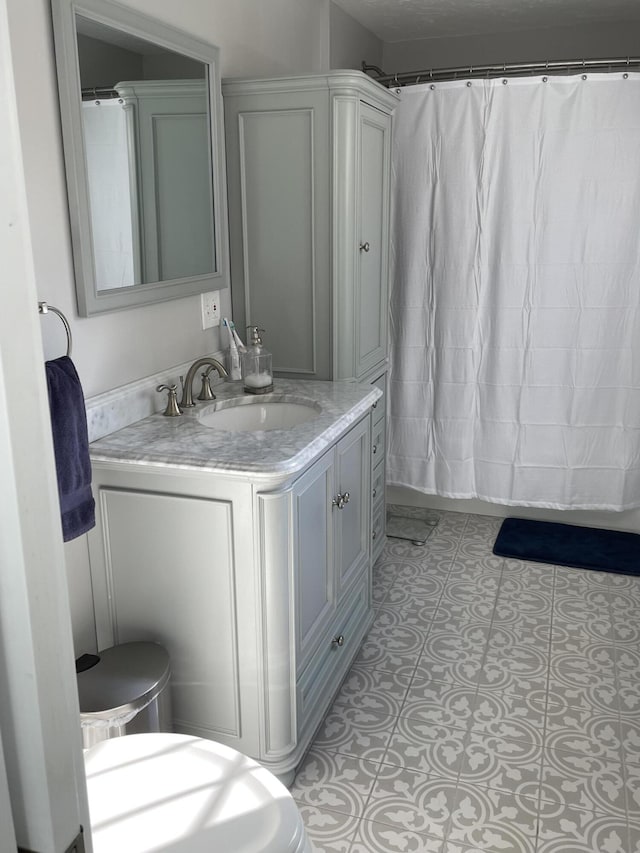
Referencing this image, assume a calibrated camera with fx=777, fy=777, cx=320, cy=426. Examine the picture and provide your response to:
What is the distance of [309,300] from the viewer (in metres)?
2.58

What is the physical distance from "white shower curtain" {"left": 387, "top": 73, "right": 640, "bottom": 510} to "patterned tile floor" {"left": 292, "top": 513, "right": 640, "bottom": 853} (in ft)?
1.80

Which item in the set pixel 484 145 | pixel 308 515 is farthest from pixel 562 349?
pixel 308 515

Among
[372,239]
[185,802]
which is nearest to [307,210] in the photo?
[372,239]

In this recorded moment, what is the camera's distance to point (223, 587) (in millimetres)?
1823

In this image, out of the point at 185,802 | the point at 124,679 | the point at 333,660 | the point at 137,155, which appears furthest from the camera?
the point at 333,660

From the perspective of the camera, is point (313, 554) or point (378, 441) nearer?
point (313, 554)

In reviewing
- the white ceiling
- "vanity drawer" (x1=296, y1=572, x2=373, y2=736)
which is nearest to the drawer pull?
"vanity drawer" (x1=296, y1=572, x2=373, y2=736)

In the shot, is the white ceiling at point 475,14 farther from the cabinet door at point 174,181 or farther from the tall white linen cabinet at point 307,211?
the cabinet door at point 174,181

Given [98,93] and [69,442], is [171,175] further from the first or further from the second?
[69,442]

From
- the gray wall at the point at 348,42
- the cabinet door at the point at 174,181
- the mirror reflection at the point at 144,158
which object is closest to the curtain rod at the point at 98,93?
the mirror reflection at the point at 144,158

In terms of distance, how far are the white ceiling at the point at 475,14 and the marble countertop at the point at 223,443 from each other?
6.32ft

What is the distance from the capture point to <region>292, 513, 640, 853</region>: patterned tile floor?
1.83 meters

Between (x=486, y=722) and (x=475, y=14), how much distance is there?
2846 millimetres

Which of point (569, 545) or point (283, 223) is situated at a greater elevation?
point (283, 223)
